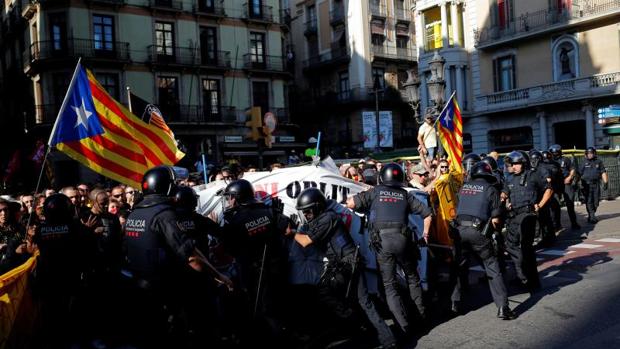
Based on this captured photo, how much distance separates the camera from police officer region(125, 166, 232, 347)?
4.67m

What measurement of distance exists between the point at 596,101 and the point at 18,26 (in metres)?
31.9

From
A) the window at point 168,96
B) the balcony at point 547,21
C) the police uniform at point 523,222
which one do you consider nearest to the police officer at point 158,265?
the police uniform at point 523,222

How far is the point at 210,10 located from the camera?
3441cm

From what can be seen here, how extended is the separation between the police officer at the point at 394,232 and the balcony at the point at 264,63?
30143 millimetres

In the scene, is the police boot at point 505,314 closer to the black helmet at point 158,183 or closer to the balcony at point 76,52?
the black helmet at point 158,183

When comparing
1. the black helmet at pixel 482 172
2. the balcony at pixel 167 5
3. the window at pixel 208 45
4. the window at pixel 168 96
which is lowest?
the black helmet at pixel 482 172

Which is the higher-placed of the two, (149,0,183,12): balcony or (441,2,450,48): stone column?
(149,0,183,12): balcony

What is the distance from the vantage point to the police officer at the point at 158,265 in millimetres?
4668

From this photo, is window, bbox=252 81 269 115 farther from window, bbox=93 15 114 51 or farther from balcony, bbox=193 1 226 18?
window, bbox=93 15 114 51

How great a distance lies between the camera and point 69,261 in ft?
16.5

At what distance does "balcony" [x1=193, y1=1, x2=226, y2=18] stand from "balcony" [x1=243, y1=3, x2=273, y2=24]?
150cm

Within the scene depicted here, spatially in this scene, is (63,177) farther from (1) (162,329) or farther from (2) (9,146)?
(1) (162,329)

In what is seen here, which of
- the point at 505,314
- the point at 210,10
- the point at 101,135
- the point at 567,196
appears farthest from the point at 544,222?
the point at 210,10

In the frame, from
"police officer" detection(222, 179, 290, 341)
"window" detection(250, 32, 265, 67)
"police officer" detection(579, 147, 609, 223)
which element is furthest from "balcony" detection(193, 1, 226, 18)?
"police officer" detection(222, 179, 290, 341)
